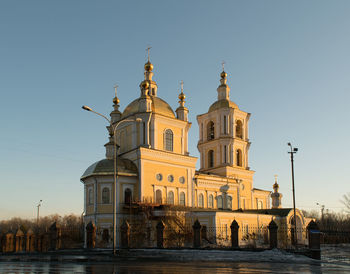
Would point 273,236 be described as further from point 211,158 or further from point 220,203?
point 211,158

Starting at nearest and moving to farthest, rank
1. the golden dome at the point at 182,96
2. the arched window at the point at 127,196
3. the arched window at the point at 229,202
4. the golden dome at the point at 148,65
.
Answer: the arched window at the point at 127,196
the golden dome at the point at 148,65
the arched window at the point at 229,202
the golden dome at the point at 182,96

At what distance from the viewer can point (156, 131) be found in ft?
127

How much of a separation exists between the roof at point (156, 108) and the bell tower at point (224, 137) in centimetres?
856

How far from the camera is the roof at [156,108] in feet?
130

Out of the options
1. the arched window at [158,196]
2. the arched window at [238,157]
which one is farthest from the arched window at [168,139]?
the arched window at [238,157]

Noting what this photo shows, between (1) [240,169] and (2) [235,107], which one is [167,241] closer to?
(1) [240,169]

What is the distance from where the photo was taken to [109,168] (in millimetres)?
34750

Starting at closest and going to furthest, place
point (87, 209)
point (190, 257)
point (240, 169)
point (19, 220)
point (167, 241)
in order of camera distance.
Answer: point (190, 257) < point (167, 241) < point (87, 209) < point (240, 169) < point (19, 220)

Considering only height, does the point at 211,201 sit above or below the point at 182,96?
below

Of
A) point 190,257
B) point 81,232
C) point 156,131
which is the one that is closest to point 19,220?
point 81,232

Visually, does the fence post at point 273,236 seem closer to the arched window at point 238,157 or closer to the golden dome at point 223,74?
the arched window at point 238,157

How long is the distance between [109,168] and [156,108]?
8.68m

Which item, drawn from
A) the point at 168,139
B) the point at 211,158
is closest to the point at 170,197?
the point at 168,139

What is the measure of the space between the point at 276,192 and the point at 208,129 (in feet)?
40.8
